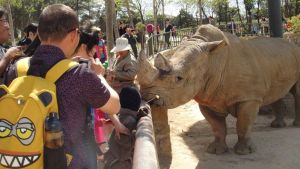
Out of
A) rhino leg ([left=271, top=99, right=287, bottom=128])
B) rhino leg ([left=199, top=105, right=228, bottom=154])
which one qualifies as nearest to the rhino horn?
rhino leg ([left=199, top=105, right=228, bottom=154])

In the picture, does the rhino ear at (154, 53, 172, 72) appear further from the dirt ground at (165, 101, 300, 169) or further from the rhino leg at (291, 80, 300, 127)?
the rhino leg at (291, 80, 300, 127)

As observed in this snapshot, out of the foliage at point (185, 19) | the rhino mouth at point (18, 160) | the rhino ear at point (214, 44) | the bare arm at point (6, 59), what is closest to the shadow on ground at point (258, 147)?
the rhino ear at point (214, 44)

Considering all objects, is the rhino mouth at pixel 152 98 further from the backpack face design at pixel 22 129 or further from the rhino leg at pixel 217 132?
the backpack face design at pixel 22 129

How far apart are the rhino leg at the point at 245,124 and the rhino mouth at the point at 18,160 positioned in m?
5.19

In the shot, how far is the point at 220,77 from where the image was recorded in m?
6.83

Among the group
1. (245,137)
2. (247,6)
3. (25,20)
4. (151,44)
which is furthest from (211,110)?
(25,20)

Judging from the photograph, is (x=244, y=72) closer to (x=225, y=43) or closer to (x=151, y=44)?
(x=225, y=43)

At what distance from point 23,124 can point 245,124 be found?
5.32 m

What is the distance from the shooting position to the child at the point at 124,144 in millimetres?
3453

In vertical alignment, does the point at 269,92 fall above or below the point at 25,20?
below

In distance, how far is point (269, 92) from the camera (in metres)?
7.89

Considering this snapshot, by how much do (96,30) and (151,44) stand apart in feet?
48.2

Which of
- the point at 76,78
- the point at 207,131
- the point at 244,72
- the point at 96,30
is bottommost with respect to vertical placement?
the point at 207,131

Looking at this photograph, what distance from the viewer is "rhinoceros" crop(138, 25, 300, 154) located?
5699mm
